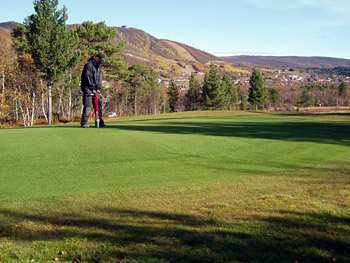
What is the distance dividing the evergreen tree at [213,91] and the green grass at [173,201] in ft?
256

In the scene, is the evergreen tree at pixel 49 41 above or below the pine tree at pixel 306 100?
above

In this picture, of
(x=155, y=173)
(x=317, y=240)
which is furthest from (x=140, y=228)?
(x=155, y=173)

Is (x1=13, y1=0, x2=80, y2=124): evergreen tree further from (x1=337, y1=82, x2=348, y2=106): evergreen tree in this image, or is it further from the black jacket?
(x1=337, y1=82, x2=348, y2=106): evergreen tree

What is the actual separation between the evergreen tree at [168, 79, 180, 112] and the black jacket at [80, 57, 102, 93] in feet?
316

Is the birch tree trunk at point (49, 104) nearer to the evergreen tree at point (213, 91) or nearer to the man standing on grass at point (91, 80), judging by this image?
the man standing on grass at point (91, 80)

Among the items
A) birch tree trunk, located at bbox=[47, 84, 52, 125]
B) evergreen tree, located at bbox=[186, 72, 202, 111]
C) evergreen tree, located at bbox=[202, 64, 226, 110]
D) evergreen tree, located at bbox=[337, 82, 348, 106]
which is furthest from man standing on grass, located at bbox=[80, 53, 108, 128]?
evergreen tree, located at bbox=[337, 82, 348, 106]

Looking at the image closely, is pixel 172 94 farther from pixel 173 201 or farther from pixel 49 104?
pixel 173 201

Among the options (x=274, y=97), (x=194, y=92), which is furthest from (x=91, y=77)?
(x=274, y=97)

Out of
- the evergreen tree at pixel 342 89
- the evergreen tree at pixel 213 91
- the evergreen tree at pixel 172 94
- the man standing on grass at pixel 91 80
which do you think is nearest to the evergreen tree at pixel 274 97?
the evergreen tree at pixel 342 89

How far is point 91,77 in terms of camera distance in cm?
1465

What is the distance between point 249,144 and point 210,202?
5.74m

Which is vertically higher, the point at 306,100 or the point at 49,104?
the point at 306,100

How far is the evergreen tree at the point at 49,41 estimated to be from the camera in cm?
4312

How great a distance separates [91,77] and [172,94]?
321ft
